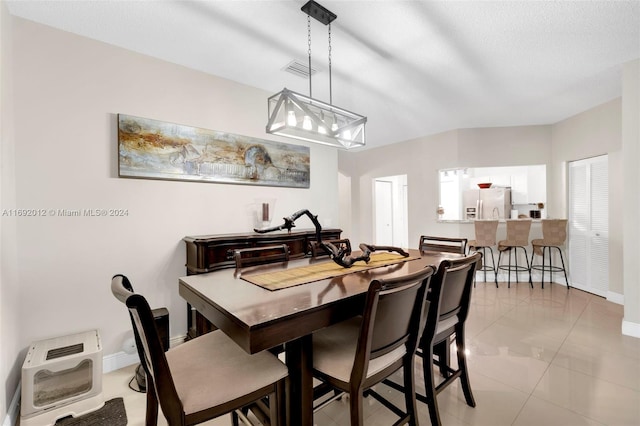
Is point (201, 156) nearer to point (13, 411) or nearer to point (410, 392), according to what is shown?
point (13, 411)

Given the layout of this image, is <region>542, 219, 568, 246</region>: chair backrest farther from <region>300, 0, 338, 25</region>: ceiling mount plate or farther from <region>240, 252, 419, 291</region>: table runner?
<region>300, 0, 338, 25</region>: ceiling mount plate

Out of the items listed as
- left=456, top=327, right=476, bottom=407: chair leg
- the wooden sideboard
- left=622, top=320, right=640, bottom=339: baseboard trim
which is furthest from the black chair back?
left=622, top=320, right=640, bottom=339: baseboard trim

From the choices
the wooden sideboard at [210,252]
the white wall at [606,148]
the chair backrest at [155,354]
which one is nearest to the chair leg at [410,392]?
the chair backrest at [155,354]

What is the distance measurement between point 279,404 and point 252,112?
117 inches

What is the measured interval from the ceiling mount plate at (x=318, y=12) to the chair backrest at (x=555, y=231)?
4466 mm

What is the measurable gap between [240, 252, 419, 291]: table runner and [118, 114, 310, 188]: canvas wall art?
5.23 ft

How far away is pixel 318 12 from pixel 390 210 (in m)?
6.13

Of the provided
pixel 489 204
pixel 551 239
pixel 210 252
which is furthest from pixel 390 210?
pixel 210 252

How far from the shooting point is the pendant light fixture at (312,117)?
2068 millimetres

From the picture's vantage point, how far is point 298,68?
9.84ft

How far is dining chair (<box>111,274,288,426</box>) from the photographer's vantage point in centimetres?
106

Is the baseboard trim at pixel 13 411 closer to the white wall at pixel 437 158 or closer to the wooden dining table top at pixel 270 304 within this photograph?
the wooden dining table top at pixel 270 304

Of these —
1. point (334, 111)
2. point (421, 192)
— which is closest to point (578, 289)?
point (421, 192)

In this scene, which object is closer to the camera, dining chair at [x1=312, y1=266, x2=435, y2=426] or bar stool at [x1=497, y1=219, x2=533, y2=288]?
dining chair at [x1=312, y1=266, x2=435, y2=426]
